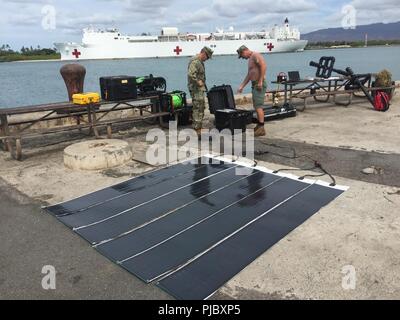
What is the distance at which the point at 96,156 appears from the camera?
5430 mm

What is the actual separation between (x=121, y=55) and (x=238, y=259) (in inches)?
3337

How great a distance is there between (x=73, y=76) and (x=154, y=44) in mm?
76808

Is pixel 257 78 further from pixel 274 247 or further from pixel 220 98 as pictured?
pixel 274 247

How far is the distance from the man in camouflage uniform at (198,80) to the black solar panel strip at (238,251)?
130 inches

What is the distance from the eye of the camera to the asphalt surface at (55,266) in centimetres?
269

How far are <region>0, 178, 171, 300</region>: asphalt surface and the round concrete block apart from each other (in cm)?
145

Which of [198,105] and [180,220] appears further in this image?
[198,105]

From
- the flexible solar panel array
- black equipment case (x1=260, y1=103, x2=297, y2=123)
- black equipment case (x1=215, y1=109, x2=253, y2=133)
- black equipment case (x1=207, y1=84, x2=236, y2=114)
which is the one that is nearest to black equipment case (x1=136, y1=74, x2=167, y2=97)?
black equipment case (x1=207, y1=84, x2=236, y2=114)

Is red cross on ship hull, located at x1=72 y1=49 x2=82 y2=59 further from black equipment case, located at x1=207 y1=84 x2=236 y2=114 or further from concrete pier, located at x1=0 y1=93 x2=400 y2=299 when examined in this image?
concrete pier, located at x1=0 y1=93 x2=400 y2=299

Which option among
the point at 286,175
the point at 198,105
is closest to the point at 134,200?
the point at 286,175

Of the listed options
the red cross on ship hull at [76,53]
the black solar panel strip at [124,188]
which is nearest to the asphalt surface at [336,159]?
the black solar panel strip at [124,188]

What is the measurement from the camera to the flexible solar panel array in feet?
9.80

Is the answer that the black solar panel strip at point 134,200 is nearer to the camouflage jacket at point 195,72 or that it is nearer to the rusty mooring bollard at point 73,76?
the camouflage jacket at point 195,72
